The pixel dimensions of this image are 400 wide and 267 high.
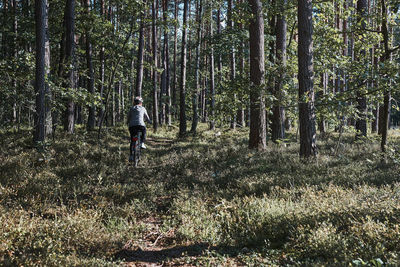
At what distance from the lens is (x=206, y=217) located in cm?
483

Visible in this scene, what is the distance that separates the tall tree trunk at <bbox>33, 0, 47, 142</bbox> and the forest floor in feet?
4.86

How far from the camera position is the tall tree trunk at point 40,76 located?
30.3 feet

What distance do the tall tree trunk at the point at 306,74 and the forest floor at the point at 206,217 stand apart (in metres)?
0.63

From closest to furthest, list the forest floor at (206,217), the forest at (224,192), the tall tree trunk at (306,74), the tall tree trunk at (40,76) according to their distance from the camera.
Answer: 1. the forest floor at (206,217)
2. the forest at (224,192)
3. the tall tree trunk at (306,74)
4. the tall tree trunk at (40,76)

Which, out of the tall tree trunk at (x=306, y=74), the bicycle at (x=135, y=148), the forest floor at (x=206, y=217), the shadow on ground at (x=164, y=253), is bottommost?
the shadow on ground at (x=164, y=253)

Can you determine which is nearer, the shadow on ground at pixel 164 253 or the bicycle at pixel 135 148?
the shadow on ground at pixel 164 253

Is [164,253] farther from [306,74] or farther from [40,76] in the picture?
[40,76]

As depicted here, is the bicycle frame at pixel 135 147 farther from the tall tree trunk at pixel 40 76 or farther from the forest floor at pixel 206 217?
the tall tree trunk at pixel 40 76

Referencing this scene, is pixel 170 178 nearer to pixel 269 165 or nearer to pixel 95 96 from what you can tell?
pixel 269 165

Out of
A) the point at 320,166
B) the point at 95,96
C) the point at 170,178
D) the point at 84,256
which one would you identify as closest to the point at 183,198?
the point at 170,178

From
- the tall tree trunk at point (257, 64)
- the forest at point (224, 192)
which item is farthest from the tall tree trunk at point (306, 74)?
the tall tree trunk at point (257, 64)

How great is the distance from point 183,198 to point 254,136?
17.8ft

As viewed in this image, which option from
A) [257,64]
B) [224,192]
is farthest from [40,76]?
[257,64]

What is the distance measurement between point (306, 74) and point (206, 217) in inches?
218
